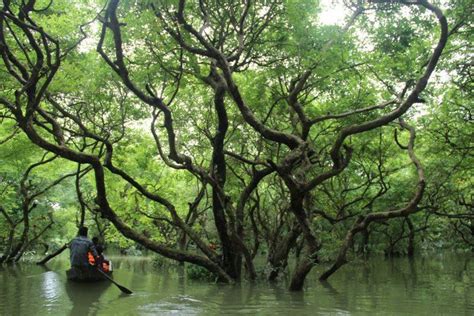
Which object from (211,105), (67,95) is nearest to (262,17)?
(211,105)

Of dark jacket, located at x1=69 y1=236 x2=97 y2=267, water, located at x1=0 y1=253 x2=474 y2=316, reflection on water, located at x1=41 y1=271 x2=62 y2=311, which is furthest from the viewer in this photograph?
dark jacket, located at x1=69 y1=236 x2=97 y2=267

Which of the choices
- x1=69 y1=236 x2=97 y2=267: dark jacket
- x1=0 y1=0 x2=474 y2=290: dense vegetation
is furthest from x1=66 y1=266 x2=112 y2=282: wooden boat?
x1=0 y1=0 x2=474 y2=290: dense vegetation

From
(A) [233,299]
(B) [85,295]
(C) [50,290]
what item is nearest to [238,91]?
(A) [233,299]

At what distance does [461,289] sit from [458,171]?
291 inches

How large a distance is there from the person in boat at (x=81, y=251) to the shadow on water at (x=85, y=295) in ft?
1.87

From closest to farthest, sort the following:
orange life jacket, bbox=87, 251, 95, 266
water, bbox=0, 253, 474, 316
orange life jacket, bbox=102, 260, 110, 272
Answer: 1. water, bbox=0, 253, 474, 316
2. orange life jacket, bbox=87, 251, 95, 266
3. orange life jacket, bbox=102, 260, 110, 272

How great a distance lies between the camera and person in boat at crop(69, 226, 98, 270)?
13.5 metres

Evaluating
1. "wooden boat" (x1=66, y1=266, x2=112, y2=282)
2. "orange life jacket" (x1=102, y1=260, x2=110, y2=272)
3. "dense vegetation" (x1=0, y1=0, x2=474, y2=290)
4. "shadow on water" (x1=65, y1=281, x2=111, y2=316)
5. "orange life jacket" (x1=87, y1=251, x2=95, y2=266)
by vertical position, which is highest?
"dense vegetation" (x1=0, y1=0, x2=474, y2=290)

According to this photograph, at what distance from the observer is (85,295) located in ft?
38.5

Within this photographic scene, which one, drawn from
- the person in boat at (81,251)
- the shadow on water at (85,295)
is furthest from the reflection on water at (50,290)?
the person in boat at (81,251)

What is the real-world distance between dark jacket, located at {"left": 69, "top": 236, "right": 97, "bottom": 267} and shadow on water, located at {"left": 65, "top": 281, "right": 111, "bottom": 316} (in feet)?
2.20

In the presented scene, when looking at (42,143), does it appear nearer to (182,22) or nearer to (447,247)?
(182,22)

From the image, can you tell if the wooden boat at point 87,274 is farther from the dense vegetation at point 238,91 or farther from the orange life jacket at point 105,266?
the dense vegetation at point 238,91

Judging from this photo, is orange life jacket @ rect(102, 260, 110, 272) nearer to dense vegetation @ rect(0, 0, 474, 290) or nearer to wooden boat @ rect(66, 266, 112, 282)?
wooden boat @ rect(66, 266, 112, 282)
